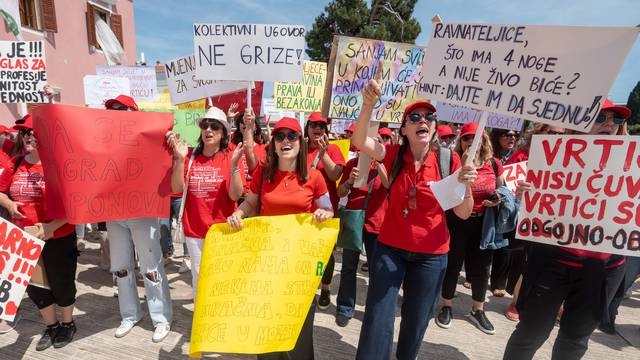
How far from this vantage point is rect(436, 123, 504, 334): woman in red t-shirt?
3584 mm

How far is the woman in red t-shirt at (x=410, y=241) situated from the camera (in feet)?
7.82

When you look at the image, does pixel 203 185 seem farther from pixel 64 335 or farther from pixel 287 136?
pixel 64 335

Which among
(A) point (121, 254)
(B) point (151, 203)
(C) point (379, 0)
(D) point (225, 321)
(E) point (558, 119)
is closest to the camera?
(E) point (558, 119)

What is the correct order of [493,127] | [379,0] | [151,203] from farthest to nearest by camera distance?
1. [379,0]
2. [493,127]
3. [151,203]

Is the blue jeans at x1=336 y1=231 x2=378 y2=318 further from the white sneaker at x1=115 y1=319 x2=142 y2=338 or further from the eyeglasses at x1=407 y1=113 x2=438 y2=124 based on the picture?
the white sneaker at x1=115 y1=319 x2=142 y2=338

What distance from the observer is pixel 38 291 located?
305 centimetres

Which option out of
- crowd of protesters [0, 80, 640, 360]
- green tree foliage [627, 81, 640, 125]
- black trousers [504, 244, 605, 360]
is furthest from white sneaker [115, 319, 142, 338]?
green tree foliage [627, 81, 640, 125]

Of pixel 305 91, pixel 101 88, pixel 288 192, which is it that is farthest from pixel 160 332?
pixel 101 88

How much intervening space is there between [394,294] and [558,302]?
1.06 meters

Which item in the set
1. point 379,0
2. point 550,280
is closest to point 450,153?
point 550,280

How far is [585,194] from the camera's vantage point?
224 cm

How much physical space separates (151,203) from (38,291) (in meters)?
1.29

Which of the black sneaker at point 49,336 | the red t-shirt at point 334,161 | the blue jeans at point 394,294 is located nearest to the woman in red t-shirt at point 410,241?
the blue jeans at point 394,294

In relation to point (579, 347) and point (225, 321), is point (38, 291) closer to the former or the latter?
point (225, 321)
